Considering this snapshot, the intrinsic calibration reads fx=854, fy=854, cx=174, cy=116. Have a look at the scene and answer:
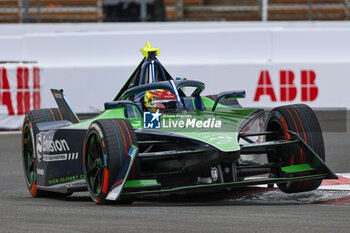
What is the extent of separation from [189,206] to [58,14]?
13009 mm

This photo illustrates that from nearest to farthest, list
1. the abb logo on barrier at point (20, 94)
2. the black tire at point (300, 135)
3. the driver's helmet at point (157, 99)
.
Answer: the black tire at point (300, 135)
the driver's helmet at point (157, 99)
the abb logo on barrier at point (20, 94)

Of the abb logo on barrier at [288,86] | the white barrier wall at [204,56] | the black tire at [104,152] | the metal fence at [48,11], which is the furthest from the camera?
the metal fence at [48,11]

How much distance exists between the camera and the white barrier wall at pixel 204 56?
15414 millimetres

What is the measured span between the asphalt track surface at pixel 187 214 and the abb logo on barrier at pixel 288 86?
732cm

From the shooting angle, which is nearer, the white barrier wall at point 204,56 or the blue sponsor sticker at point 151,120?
the blue sponsor sticker at point 151,120

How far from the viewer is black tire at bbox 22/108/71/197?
8.62 m

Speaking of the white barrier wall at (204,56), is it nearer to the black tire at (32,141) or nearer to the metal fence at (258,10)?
the metal fence at (258,10)

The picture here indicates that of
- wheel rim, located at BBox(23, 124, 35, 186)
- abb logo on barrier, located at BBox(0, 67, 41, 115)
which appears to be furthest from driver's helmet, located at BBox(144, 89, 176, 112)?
abb logo on barrier, located at BBox(0, 67, 41, 115)

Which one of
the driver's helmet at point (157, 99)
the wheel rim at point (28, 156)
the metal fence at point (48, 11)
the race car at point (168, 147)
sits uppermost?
the metal fence at point (48, 11)

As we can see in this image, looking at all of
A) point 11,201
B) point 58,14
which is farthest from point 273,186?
point 58,14

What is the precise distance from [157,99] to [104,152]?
4.36 ft

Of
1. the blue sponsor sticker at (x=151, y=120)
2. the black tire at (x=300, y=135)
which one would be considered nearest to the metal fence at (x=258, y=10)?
the black tire at (x=300, y=135)

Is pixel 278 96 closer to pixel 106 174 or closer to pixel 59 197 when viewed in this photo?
pixel 59 197

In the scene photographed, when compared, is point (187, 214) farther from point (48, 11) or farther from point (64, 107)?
point (48, 11)
